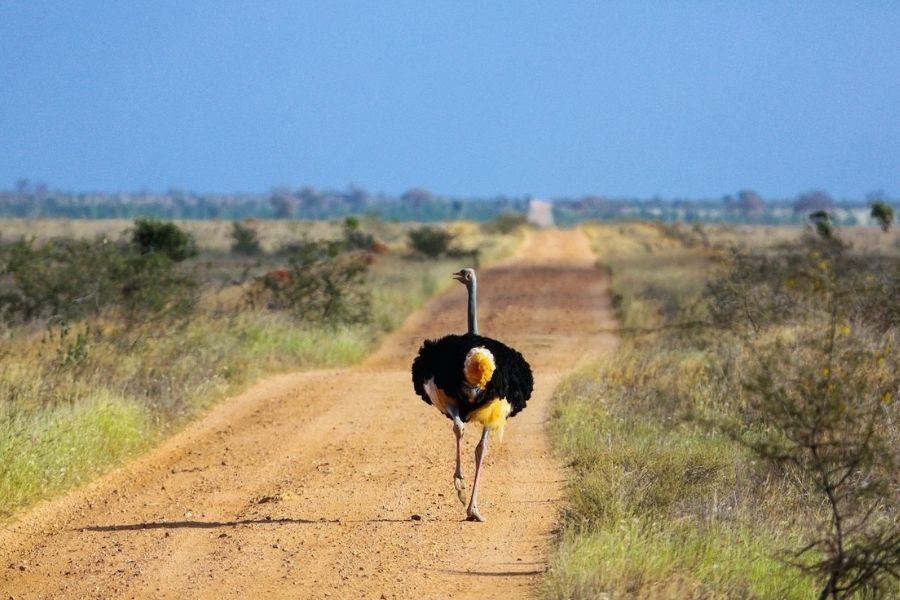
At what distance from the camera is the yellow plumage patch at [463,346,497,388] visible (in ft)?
28.1

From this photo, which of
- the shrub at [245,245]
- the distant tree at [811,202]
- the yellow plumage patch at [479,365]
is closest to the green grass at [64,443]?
the yellow plumage patch at [479,365]

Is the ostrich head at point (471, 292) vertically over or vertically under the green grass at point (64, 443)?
over

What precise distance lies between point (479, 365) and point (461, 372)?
26cm

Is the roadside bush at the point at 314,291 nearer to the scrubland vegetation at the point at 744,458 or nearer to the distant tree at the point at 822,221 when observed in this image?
the scrubland vegetation at the point at 744,458

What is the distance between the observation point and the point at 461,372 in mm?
8820

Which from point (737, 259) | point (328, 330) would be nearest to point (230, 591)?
point (328, 330)

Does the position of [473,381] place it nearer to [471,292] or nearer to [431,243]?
[471,292]

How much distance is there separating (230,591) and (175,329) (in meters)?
10.3

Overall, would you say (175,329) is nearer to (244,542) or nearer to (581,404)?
(581,404)

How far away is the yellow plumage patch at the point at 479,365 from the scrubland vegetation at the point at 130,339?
10.9 feet

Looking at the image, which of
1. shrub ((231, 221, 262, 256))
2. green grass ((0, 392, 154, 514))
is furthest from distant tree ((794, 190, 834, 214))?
green grass ((0, 392, 154, 514))

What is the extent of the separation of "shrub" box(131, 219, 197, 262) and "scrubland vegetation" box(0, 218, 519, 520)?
0.05m

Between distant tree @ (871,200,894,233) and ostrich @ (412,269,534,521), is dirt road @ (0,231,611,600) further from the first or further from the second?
distant tree @ (871,200,894,233)

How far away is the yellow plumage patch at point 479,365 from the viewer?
858cm
